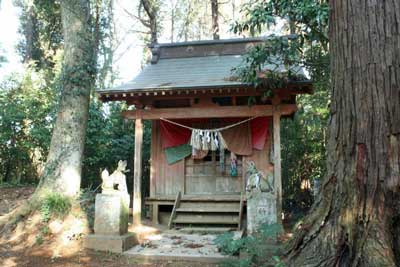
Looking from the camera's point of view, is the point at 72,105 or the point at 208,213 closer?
the point at 72,105

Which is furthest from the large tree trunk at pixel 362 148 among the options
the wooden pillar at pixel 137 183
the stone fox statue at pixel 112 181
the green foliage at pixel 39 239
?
the wooden pillar at pixel 137 183

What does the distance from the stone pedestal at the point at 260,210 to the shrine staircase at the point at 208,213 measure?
233 centimetres

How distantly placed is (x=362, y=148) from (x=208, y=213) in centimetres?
657

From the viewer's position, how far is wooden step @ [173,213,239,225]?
905cm

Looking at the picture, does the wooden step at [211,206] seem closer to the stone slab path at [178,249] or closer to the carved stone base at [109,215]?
the stone slab path at [178,249]

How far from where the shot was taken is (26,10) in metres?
19.5

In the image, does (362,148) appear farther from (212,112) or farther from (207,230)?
(207,230)

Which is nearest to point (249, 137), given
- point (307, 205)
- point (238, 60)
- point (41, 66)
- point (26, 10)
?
point (238, 60)

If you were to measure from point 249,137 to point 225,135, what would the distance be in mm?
619

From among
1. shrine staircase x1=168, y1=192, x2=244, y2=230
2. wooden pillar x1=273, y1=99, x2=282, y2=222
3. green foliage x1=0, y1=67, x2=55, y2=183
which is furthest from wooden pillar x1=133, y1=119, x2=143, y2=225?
green foliage x1=0, y1=67, x2=55, y2=183

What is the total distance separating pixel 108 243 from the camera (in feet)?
21.7

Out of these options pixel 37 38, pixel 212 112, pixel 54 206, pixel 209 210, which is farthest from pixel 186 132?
pixel 37 38

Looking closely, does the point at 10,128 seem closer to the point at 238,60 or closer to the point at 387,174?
the point at 238,60

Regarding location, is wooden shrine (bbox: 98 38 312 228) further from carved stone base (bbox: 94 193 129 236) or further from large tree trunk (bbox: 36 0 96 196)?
carved stone base (bbox: 94 193 129 236)
